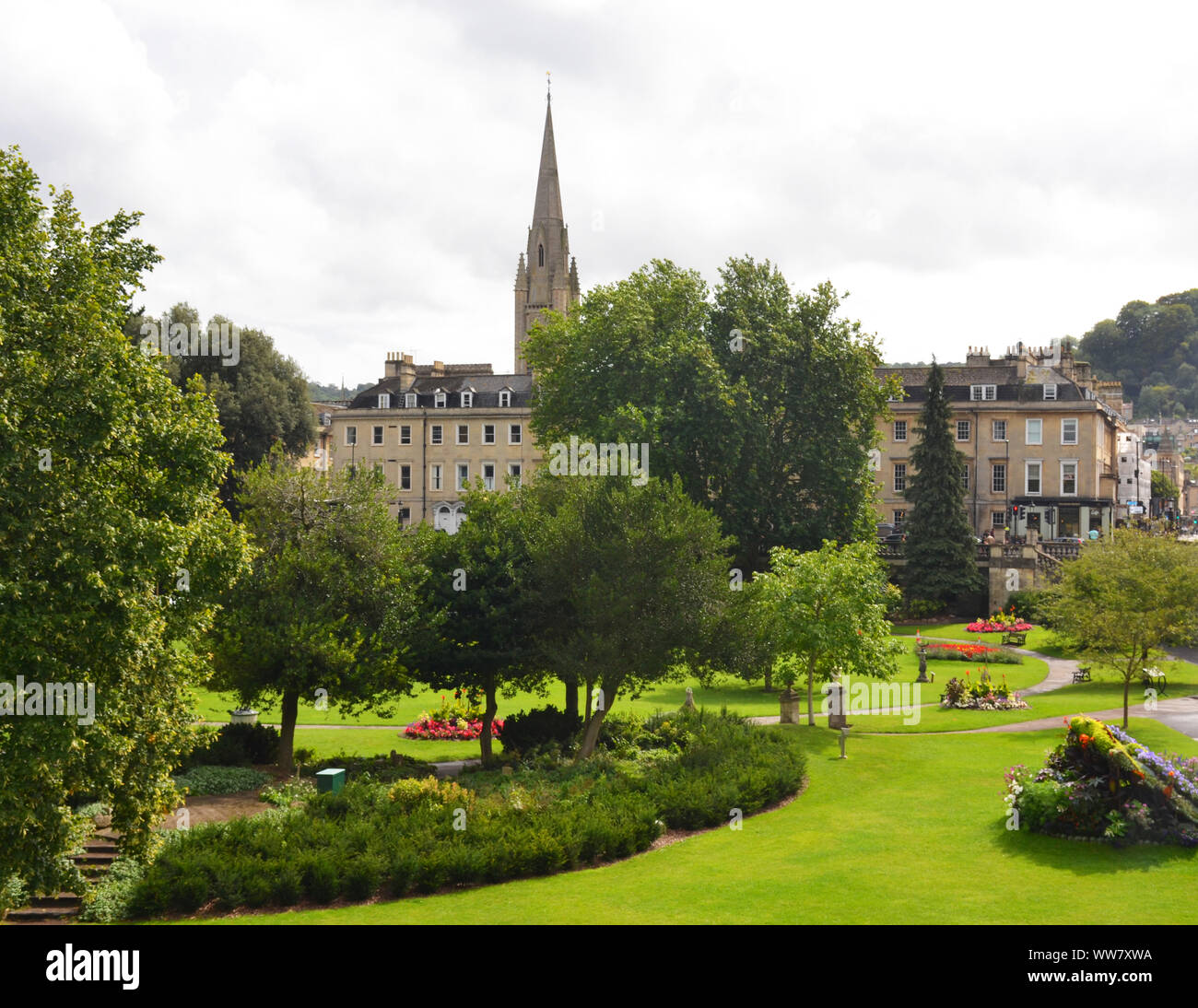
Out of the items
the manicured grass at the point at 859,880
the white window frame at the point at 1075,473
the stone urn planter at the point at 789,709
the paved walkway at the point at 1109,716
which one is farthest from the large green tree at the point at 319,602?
the white window frame at the point at 1075,473

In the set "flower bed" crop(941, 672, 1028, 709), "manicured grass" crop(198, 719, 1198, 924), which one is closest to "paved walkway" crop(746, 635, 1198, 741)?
"flower bed" crop(941, 672, 1028, 709)

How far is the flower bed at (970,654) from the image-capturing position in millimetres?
48188

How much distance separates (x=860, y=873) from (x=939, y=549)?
46638 mm

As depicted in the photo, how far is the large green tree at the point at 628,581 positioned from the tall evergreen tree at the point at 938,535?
3541cm

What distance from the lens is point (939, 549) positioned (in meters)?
63.3

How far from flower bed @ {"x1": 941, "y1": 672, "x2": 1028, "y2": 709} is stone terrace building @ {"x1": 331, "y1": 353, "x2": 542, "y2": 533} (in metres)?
55.4

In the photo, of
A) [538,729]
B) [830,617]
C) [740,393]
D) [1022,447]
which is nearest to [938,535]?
[740,393]

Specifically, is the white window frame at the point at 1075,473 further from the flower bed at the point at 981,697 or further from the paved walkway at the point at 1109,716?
the flower bed at the point at 981,697

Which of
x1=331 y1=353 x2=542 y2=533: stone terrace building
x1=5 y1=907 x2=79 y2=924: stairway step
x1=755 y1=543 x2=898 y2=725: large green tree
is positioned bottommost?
x1=5 y1=907 x2=79 y2=924: stairway step

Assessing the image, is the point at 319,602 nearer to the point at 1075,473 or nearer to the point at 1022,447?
the point at 1022,447

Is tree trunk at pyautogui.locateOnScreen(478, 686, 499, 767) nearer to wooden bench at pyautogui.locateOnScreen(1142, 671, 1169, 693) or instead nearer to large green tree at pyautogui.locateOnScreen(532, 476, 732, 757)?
large green tree at pyautogui.locateOnScreen(532, 476, 732, 757)

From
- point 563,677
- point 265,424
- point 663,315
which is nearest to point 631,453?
point 663,315

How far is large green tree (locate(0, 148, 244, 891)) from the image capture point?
15188 millimetres
